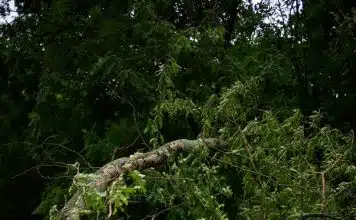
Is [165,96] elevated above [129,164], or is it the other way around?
[165,96]

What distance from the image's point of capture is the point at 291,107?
5.82m

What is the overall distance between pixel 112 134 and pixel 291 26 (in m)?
3.34

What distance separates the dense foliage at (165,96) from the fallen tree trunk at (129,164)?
88 millimetres

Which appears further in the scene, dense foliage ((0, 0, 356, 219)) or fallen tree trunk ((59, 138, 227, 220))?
dense foliage ((0, 0, 356, 219))

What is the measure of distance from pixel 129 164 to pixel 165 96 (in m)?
1.42

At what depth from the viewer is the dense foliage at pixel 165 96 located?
13.8 ft

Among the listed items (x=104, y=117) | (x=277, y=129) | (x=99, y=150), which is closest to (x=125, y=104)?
(x=104, y=117)

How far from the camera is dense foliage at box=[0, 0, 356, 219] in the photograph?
4.20 metres

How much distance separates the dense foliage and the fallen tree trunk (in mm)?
88

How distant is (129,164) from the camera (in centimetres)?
339

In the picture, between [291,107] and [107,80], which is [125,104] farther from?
[291,107]

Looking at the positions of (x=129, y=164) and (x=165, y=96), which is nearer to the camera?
(x=129, y=164)

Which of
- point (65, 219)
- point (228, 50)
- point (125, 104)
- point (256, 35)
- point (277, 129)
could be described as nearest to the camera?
point (65, 219)

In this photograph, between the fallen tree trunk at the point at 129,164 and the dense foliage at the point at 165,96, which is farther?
the dense foliage at the point at 165,96
